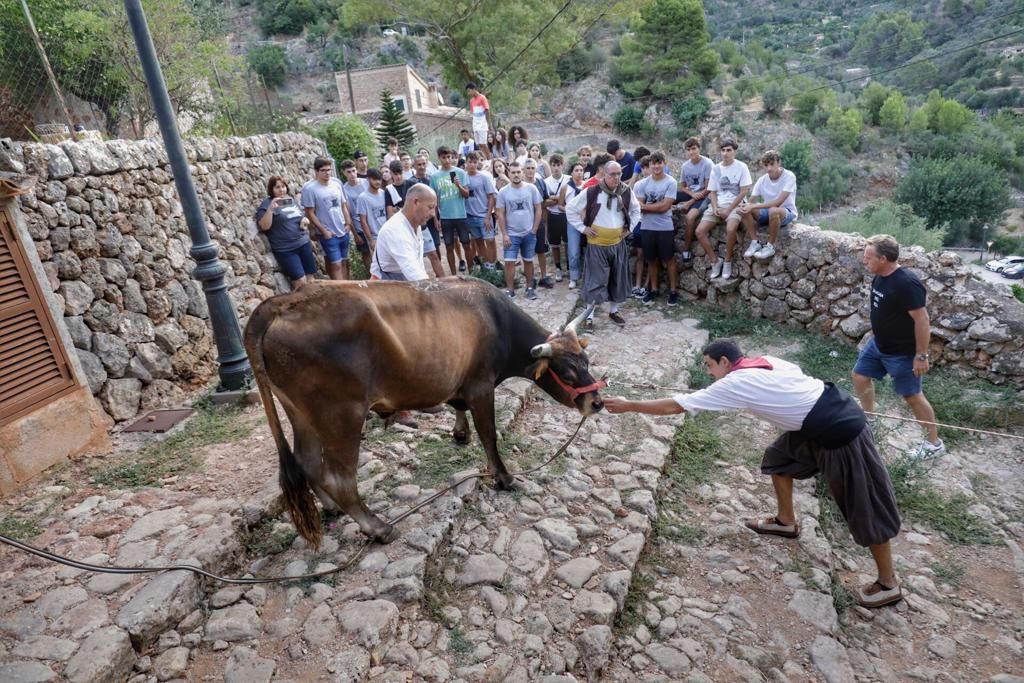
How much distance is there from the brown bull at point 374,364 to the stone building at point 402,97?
28.8m

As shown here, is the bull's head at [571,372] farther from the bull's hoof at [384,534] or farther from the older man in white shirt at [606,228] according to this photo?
the older man in white shirt at [606,228]

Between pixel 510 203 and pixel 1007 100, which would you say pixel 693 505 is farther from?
pixel 1007 100

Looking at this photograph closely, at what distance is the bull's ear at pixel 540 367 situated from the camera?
16.1ft

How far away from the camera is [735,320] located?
900 centimetres

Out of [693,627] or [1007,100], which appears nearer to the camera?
[693,627]

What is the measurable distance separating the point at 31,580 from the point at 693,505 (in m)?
4.71

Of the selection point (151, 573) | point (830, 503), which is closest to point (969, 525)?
point (830, 503)

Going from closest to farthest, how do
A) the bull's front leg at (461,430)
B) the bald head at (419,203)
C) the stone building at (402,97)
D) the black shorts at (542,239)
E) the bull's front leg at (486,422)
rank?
the bull's front leg at (486,422) → the bald head at (419,203) → the bull's front leg at (461,430) → the black shorts at (542,239) → the stone building at (402,97)

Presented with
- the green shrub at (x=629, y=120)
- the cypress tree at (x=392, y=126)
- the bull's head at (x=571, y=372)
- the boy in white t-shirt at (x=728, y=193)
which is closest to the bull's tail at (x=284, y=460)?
the bull's head at (x=571, y=372)

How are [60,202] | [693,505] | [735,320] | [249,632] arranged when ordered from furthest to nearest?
[735,320]
[60,202]
[693,505]
[249,632]

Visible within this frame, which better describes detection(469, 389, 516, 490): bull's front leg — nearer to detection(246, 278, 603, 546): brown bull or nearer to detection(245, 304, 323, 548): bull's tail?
detection(246, 278, 603, 546): brown bull

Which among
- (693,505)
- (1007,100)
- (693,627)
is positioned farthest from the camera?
(1007,100)

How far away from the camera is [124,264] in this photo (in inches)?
270

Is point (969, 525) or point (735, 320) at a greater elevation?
point (735, 320)
